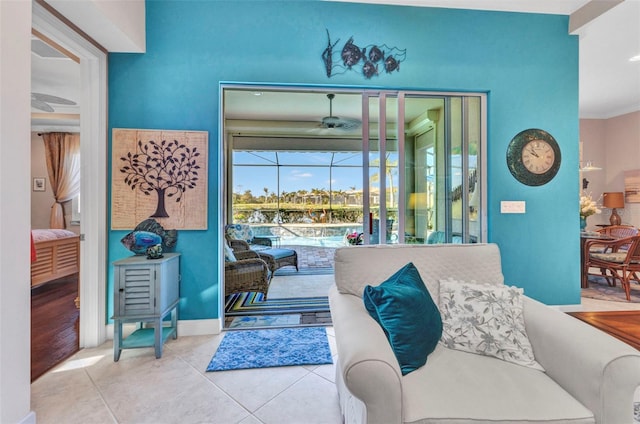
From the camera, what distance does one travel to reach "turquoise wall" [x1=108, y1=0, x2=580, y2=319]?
269cm

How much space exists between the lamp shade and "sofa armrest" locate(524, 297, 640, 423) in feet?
20.9

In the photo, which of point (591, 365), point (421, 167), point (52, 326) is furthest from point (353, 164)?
point (591, 365)

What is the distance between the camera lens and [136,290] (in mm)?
2270

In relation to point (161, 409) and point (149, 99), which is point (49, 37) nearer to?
point (149, 99)

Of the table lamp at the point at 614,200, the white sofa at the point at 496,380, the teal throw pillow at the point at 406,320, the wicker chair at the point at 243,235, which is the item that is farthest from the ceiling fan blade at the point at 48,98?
the table lamp at the point at 614,200

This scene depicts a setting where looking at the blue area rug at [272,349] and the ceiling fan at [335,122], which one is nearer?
the blue area rug at [272,349]

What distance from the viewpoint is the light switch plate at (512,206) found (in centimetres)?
301

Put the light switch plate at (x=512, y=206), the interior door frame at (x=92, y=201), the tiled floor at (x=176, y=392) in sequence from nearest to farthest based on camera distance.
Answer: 1. the tiled floor at (x=176, y=392)
2. the interior door frame at (x=92, y=201)
3. the light switch plate at (x=512, y=206)

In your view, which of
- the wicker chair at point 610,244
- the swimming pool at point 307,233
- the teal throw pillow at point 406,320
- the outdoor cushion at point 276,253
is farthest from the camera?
the swimming pool at point 307,233

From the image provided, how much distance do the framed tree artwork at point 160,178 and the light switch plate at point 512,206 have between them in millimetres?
3044

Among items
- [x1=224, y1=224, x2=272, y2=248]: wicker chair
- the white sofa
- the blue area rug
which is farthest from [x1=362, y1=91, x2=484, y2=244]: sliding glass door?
[x1=224, y1=224, x2=272, y2=248]: wicker chair

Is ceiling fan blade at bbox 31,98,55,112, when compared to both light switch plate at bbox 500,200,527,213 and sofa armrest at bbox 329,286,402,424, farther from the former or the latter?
light switch plate at bbox 500,200,527,213

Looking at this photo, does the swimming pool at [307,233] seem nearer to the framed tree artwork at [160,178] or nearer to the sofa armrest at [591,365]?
the framed tree artwork at [160,178]

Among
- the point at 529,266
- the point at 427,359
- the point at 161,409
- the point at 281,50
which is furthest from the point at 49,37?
the point at 529,266
